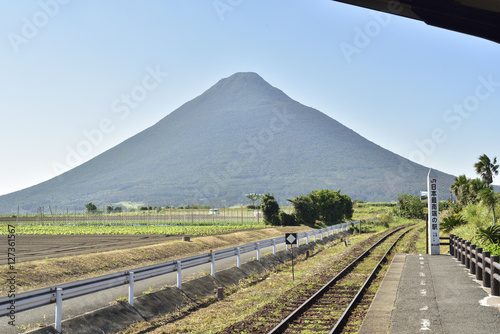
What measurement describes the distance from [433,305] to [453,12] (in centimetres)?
990

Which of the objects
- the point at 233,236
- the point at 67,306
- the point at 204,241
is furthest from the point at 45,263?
the point at 233,236

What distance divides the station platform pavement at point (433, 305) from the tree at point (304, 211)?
52.6 meters

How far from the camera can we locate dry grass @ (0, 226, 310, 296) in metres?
23.2

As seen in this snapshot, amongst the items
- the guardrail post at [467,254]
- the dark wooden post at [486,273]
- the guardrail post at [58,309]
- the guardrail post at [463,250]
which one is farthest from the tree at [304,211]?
the guardrail post at [58,309]

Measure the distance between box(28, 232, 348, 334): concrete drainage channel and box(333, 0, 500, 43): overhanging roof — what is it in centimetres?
1009

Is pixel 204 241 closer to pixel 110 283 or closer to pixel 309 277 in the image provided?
pixel 309 277

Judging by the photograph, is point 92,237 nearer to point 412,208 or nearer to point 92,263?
point 92,263

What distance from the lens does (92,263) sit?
28484 millimetres

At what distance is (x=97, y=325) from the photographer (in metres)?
13.8

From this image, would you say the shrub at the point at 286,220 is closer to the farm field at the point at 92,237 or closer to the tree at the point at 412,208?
the farm field at the point at 92,237

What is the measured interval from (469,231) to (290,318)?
1046 inches

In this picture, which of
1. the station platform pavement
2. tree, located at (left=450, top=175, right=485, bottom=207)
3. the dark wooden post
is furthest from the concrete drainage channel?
tree, located at (left=450, top=175, right=485, bottom=207)

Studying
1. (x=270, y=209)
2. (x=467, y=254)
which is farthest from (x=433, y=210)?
(x=270, y=209)

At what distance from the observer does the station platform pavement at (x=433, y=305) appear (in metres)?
13.1
